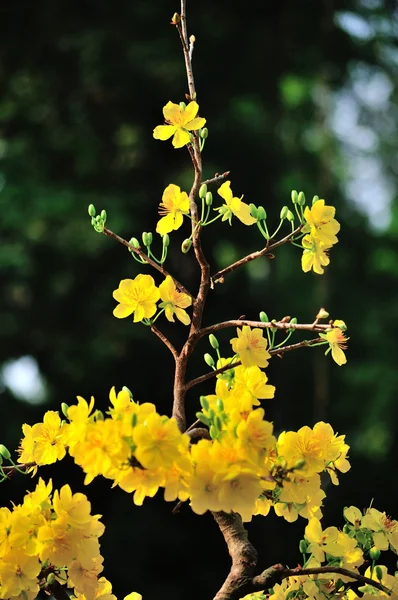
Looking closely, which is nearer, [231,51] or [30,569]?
[30,569]

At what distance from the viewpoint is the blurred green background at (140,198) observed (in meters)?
4.36

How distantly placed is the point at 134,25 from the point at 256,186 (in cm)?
112

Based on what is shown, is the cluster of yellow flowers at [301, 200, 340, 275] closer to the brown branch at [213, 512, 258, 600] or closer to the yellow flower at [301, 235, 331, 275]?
the yellow flower at [301, 235, 331, 275]

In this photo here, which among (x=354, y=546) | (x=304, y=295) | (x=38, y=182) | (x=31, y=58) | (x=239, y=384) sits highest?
(x=239, y=384)

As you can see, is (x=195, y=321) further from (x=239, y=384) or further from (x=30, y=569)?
(x=30, y=569)

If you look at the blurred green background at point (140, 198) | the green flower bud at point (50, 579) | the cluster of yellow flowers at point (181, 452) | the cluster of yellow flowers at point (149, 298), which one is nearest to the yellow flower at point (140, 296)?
the cluster of yellow flowers at point (149, 298)

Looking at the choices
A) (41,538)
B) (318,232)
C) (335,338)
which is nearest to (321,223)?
(318,232)

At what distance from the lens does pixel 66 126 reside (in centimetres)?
494

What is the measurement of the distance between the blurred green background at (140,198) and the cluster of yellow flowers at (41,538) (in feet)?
9.83

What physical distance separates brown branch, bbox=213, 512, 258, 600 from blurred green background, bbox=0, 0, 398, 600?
2.93m

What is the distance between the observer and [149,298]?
83 centimetres

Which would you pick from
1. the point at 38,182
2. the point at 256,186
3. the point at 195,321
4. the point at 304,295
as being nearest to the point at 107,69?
the point at 38,182

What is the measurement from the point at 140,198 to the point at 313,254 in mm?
3846

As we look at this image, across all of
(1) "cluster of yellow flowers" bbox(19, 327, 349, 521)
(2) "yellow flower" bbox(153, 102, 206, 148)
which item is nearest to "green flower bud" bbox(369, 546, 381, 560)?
(1) "cluster of yellow flowers" bbox(19, 327, 349, 521)
